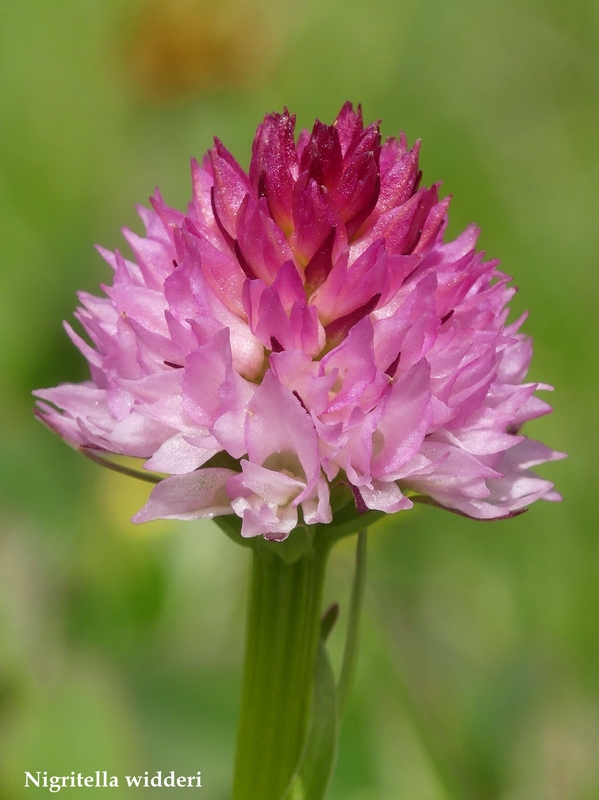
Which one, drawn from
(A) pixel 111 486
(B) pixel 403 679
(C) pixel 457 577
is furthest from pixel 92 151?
(B) pixel 403 679

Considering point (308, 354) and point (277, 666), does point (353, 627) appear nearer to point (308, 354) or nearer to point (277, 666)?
point (277, 666)

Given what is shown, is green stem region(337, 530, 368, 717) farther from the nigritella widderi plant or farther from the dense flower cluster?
the dense flower cluster

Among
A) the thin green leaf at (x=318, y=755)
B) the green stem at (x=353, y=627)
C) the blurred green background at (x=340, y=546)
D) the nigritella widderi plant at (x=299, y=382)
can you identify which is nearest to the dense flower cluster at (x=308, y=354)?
the nigritella widderi plant at (x=299, y=382)

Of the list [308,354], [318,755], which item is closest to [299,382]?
[308,354]

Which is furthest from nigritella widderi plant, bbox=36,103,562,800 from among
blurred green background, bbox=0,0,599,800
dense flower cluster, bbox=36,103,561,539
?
blurred green background, bbox=0,0,599,800

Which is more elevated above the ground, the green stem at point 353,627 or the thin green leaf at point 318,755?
the green stem at point 353,627

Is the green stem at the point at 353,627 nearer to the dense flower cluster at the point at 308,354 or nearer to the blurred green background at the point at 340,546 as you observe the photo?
the dense flower cluster at the point at 308,354
